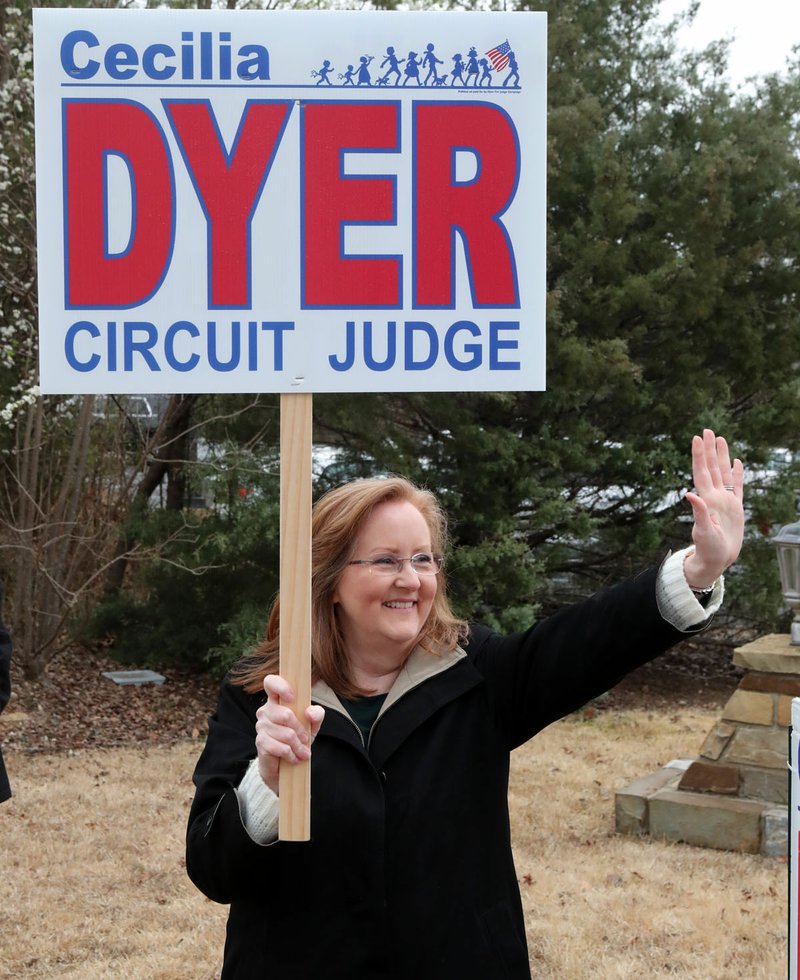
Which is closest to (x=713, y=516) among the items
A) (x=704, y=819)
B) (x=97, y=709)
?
(x=704, y=819)

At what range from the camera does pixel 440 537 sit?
2.38 metres

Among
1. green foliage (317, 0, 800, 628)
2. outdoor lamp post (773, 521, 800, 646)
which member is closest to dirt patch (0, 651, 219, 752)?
green foliage (317, 0, 800, 628)

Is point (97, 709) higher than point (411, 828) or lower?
lower

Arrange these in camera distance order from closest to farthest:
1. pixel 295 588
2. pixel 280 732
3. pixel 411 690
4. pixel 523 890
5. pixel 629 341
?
1. pixel 280 732
2. pixel 295 588
3. pixel 411 690
4. pixel 523 890
5. pixel 629 341

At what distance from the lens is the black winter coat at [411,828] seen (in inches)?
79.2

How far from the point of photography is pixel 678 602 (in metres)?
1.94

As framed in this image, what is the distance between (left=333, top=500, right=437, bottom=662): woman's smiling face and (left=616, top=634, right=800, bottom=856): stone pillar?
3.88 meters

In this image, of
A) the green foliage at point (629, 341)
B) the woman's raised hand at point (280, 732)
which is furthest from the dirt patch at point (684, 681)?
the woman's raised hand at point (280, 732)

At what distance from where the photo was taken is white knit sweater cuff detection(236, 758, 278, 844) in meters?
1.97

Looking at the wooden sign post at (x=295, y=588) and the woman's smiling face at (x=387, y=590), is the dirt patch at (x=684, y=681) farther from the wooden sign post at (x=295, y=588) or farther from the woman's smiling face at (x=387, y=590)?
the wooden sign post at (x=295, y=588)

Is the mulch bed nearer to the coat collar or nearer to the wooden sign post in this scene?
the coat collar

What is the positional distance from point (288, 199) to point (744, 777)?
450cm

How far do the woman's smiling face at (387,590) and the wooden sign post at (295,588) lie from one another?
0.19 m

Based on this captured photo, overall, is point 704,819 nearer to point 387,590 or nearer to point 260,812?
point 387,590
